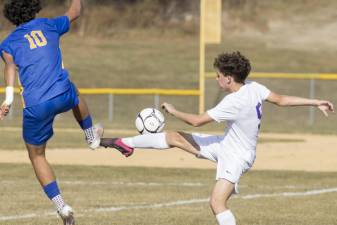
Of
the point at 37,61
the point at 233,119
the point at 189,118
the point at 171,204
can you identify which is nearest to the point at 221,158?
the point at 233,119

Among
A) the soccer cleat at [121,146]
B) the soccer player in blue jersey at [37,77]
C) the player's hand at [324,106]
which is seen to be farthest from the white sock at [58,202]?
the player's hand at [324,106]

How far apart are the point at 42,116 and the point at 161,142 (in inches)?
47.4

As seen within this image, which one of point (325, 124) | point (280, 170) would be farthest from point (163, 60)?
point (280, 170)

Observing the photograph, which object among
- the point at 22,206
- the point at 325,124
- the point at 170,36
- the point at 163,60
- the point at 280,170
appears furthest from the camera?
the point at 170,36

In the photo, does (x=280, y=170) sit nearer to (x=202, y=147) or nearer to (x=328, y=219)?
(x=328, y=219)

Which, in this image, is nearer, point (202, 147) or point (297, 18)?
point (202, 147)

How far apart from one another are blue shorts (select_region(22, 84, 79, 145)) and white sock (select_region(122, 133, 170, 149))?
0.73 meters

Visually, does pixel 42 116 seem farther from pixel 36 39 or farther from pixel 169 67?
pixel 169 67

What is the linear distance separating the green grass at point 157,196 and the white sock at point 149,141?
1401mm

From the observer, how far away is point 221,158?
10.2 m

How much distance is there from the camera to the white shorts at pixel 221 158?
10.1 metres

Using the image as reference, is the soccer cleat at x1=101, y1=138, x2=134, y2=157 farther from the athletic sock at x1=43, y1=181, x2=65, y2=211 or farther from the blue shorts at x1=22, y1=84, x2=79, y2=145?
the athletic sock at x1=43, y1=181, x2=65, y2=211

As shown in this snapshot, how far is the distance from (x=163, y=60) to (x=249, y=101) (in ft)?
120

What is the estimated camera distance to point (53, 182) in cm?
1097
